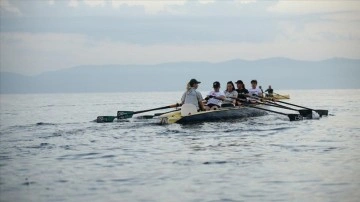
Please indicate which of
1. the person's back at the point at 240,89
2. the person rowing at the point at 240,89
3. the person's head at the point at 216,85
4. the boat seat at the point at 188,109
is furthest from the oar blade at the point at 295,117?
the boat seat at the point at 188,109

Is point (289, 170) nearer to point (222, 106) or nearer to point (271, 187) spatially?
point (271, 187)

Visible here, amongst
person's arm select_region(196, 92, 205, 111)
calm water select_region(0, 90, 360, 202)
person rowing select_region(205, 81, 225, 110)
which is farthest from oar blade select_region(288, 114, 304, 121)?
person's arm select_region(196, 92, 205, 111)

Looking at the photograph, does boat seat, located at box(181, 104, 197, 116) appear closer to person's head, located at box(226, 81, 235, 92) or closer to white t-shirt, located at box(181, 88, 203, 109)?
white t-shirt, located at box(181, 88, 203, 109)

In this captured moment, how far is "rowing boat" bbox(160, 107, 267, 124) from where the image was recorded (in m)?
21.5

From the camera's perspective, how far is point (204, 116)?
22141 mm

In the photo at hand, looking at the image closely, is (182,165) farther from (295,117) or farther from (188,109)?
(295,117)

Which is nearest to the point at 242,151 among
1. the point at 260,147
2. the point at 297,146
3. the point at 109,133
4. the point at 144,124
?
the point at 260,147

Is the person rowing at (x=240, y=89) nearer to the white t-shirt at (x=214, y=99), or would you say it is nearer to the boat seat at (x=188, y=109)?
the white t-shirt at (x=214, y=99)

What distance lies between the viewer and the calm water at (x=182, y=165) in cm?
970

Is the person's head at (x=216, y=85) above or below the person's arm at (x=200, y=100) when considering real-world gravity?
above

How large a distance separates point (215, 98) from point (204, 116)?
2594 mm

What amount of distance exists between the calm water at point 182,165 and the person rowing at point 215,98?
3458 millimetres

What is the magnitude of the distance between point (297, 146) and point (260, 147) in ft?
4.19

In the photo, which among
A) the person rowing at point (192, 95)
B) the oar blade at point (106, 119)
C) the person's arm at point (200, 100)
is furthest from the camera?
the oar blade at point (106, 119)
